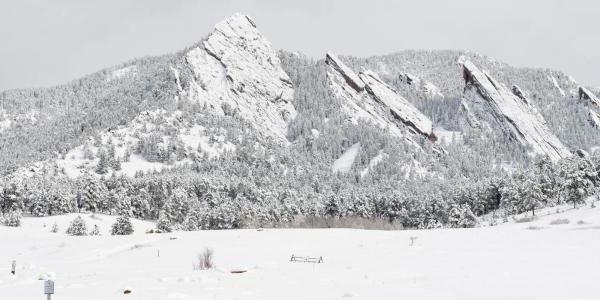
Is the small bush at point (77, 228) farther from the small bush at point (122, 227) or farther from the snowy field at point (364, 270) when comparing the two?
the snowy field at point (364, 270)

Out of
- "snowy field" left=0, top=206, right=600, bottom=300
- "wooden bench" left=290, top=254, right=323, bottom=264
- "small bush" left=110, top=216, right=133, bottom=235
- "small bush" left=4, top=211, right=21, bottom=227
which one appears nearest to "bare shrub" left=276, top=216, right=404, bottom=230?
"small bush" left=110, top=216, right=133, bottom=235

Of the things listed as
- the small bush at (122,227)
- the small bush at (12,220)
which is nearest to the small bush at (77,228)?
the small bush at (122,227)

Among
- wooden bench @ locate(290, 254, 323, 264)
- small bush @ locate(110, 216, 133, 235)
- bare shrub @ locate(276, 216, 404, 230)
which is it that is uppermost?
wooden bench @ locate(290, 254, 323, 264)

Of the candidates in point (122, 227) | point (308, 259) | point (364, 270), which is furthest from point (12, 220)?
point (364, 270)

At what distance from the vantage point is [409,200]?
14850cm

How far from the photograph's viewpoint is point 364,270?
2581 cm

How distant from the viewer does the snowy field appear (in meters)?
18.9

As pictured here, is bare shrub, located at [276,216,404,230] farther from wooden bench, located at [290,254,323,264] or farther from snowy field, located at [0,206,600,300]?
wooden bench, located at [290,254,323,264]

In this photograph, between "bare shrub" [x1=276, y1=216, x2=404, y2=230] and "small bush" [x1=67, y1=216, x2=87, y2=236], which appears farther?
"bare shrub" [x1=276, y1=216, x2=404, y2=230]

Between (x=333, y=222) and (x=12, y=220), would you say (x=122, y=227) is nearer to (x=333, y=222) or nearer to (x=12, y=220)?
(x=12, y=220)

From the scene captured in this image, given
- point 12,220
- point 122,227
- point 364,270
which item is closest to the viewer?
point 364,270

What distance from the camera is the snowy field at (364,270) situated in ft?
61.9

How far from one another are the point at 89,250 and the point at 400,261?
3327 cm

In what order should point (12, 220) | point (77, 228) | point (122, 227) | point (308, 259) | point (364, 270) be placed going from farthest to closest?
point (12, 220) < point (122, 227) < point (77, 228) < point (308, 259) < point (364, 270)
